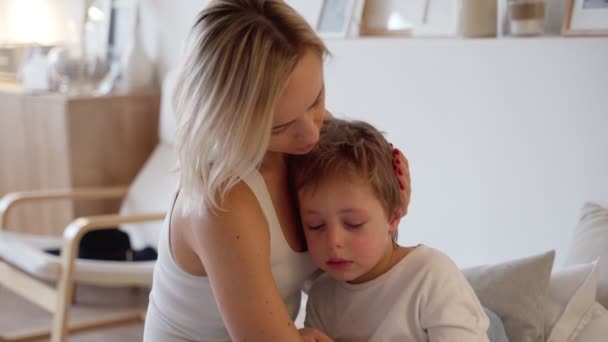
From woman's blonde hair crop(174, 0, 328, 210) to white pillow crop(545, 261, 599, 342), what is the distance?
73 cm

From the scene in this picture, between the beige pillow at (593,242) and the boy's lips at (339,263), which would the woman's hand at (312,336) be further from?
the beige pillow at (593,242)

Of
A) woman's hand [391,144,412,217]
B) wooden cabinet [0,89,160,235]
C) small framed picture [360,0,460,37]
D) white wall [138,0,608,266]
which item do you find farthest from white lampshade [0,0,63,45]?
woman's hand [391,144,412,217]

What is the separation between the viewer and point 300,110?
3.67 ft

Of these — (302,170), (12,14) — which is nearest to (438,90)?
(302,170)

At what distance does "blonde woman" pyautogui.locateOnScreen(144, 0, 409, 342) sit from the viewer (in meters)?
1.07

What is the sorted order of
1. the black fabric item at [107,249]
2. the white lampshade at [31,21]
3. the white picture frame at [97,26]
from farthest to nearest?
the white lampshade at [31,21]
the white picture frame at [97,26]
the black fabric item at [107,249]

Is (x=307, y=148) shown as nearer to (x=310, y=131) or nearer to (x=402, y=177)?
(x=310, y=131)

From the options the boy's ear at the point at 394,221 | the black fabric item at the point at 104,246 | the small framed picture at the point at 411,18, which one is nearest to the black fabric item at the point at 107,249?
the black fabric item at the point at 104,246

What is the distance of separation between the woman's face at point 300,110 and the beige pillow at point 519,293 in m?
0.57

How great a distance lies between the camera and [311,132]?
1134 mm

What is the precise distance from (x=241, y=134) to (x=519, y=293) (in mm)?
709

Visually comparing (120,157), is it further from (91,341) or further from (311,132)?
(311,132)

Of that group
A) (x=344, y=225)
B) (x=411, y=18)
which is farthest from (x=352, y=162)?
(x=411, y=18)

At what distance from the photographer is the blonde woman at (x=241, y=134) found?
1.07 m
